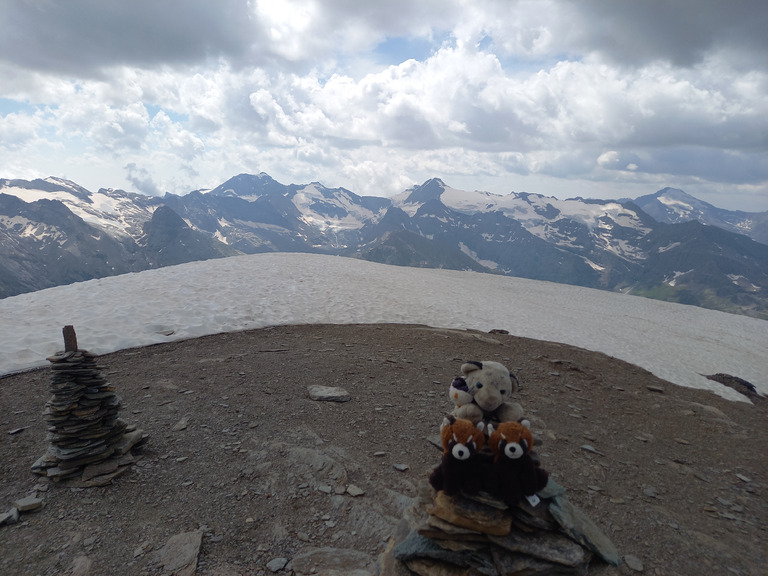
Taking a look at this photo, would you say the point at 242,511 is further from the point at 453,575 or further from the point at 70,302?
the point at 70,302

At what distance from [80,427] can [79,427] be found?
0.02 meters

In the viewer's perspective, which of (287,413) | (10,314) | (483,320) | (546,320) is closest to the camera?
(287,413)

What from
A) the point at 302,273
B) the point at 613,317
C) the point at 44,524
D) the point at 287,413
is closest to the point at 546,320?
the point at 613,317

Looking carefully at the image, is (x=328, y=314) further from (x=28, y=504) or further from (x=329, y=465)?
(x=28, y=504)

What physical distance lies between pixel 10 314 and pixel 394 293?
2198cm

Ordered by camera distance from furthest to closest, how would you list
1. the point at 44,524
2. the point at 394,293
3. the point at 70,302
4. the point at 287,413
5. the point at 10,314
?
the point at 394,293
the point at 70,302
the point at 10,314
the point at 287,413
the point at 44,524

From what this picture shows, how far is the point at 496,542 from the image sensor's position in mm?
5691

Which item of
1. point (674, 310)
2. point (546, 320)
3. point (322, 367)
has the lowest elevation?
point (674, 310)

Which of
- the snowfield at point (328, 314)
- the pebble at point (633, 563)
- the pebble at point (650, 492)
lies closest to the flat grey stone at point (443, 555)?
the pebble at point (633, 563)

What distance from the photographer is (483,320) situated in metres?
26.6

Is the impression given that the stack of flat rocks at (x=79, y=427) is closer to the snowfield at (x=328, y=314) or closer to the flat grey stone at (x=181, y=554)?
the flat grey stone at (x=181, y=554)

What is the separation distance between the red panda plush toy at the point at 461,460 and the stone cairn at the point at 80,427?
678cm

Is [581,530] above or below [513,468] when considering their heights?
below

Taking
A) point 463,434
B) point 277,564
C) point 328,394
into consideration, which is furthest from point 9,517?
point 463,434
